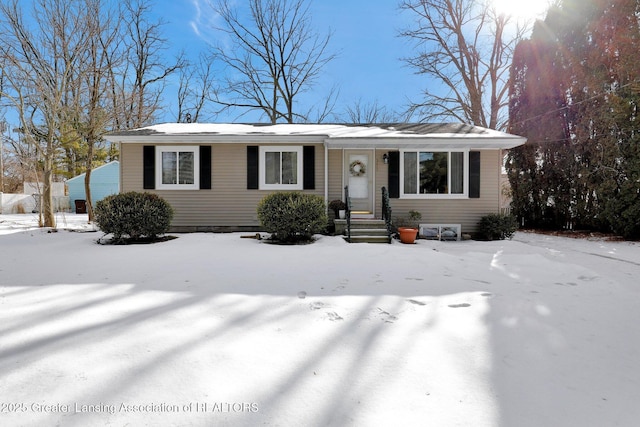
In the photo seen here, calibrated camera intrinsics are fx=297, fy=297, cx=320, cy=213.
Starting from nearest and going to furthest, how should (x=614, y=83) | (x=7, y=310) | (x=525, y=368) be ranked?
(x=525, y=368)
(x=7, y=310)
(x=614, y=83)

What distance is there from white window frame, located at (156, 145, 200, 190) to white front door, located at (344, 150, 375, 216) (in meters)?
4.57

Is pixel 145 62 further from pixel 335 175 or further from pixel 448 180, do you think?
pixel 448 180

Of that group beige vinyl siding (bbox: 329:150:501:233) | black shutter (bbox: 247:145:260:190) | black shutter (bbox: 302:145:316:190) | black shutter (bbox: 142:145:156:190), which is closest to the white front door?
beige vinyl siding (bbox: 329:150:501:233)

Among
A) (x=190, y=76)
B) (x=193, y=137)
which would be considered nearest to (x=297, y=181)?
(x=193, y=137)

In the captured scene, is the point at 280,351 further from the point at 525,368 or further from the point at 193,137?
the point at 193,137

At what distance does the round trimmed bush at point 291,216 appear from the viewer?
691cm

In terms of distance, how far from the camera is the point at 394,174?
899cm

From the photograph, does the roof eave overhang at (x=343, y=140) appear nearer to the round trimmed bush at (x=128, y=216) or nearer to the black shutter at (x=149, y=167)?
the black shutter at (x=149, y=167)

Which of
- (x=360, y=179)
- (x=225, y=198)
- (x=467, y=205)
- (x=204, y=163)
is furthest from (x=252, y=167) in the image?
(x=467, y=205)

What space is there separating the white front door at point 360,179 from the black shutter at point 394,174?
0.59m

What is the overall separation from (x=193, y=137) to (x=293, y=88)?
40.8 ft

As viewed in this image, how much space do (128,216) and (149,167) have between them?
2623 millimetres

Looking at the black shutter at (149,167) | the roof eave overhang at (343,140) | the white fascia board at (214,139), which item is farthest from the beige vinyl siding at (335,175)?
the black shutter at (149,167)

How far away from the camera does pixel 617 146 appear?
914 cm
